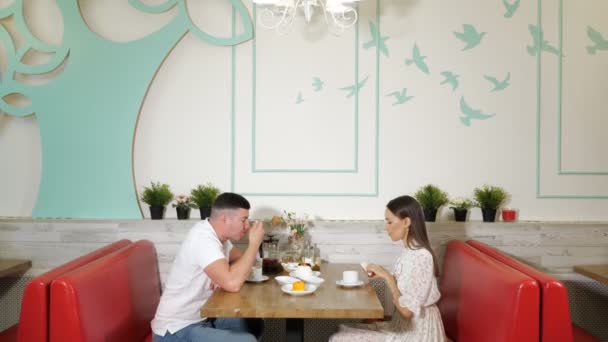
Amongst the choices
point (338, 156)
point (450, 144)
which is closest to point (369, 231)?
point (338, 156)

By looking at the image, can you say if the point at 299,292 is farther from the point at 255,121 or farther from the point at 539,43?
the point at 539,43

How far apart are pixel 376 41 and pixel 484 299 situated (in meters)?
1.89

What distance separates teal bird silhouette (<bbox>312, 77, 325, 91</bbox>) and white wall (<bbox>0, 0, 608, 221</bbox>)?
4 cm

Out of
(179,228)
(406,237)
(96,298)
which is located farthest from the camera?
(179,228)

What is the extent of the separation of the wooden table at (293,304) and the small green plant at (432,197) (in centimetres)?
100

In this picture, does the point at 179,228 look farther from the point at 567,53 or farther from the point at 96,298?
the point at 567,53

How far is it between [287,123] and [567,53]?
74.2 inches

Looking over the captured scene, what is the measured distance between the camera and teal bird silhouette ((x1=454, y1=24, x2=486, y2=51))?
3.74 m

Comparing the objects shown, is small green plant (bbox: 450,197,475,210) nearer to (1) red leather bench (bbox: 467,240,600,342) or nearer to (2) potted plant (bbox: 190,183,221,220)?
(1) red leather bench (bbox: 467,240,600,342)

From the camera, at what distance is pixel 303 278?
9.27 feet

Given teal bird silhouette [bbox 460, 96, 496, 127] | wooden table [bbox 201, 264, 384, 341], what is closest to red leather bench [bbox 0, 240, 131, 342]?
wooden table [bbox 201, 264, 384, 341]

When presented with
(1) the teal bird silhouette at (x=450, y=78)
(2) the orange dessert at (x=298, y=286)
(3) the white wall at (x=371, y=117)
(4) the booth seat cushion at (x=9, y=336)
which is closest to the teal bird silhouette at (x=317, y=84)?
(3) the white wall at (x=371, y=117)

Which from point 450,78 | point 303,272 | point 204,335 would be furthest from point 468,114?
point 204,335

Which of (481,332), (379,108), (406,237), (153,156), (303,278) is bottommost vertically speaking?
(481,332)
